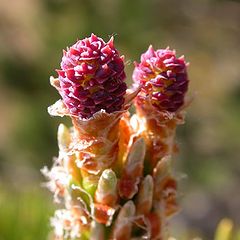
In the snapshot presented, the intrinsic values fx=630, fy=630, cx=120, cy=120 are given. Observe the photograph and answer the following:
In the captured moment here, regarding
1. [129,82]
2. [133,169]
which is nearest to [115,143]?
[133,169]

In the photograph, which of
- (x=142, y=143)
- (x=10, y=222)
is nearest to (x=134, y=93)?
(x=142, y=143)

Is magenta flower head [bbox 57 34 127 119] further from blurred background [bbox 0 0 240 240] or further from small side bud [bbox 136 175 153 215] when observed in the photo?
blurred background [bbox 0 0 240 240]

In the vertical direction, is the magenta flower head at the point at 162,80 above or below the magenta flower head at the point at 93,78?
above

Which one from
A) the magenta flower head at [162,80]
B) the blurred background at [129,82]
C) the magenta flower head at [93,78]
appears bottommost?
the magenta flower head at [93,78]

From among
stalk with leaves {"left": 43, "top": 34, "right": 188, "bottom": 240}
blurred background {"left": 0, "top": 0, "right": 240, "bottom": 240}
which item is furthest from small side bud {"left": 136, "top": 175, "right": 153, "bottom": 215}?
blurred background {"left": 0, "top": 0, "right": 240, "bottom": 240}

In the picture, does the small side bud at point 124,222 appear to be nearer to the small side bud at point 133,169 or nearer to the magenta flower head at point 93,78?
the small side bud at point 133,169

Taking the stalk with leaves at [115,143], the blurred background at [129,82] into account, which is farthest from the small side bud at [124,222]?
the blurred background at [129,82]
